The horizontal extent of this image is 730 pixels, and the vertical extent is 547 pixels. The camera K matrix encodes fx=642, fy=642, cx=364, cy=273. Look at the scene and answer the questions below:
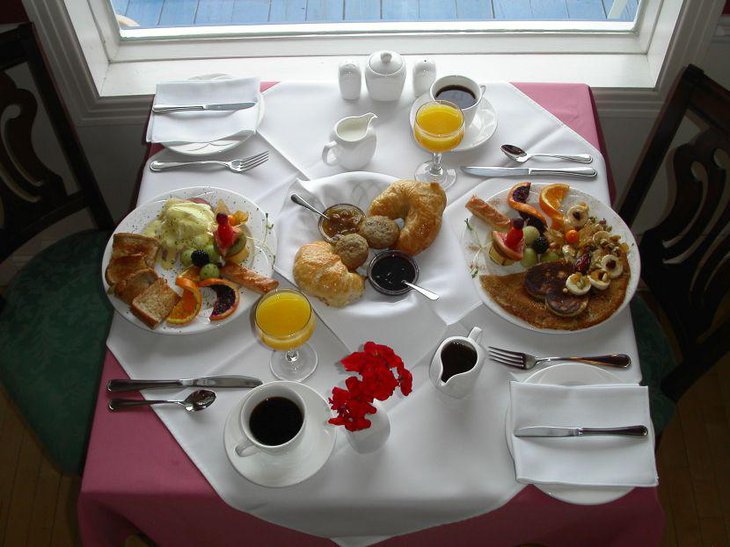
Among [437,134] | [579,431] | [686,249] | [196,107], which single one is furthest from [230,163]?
[686,249]

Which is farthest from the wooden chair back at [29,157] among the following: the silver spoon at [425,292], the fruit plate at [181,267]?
the silver spoon at [425,292]

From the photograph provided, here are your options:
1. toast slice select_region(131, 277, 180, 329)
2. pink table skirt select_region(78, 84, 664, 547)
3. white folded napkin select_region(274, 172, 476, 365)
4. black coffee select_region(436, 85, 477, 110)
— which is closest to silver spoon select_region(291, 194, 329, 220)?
white folded napkin select_region(274, 172, 476, 365)

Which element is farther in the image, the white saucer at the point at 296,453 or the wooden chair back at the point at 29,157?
the wooden chair back at the point at 29,157

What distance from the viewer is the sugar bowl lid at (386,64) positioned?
1660 mm

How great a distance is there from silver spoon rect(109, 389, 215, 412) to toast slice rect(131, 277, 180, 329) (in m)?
0.16

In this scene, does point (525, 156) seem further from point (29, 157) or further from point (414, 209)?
point (29, 157)

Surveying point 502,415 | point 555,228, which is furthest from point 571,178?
point 502,415

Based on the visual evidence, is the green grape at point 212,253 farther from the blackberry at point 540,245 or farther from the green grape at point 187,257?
the blackberry at point 540,245

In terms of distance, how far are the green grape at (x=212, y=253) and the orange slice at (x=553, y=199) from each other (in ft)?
2.47

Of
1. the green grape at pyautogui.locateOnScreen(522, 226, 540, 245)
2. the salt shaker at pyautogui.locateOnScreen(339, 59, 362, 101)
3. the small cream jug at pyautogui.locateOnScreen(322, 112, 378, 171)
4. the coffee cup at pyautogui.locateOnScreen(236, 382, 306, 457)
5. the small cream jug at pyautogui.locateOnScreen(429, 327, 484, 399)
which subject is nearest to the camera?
the coffee cup at pyautogui.locateOnScreen(236, 382, 306, 457)

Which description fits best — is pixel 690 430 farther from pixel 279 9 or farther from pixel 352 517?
pixel 279 9

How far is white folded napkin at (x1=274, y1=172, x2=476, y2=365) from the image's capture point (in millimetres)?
1334

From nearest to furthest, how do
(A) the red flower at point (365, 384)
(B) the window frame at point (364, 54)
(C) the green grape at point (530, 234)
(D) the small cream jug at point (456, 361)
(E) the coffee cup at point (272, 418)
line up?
(A) the red flower at point (365, 384) → (E) the coffee cup at point (272, 418) → (D) the small cream jug at point (456, 361) → (C) the green grape at point (530, 234) → (B) the window frame at point (364, 54)

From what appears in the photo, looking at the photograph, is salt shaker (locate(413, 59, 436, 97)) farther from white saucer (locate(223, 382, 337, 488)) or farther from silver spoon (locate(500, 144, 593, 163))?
white saucer (locate(223, 382, 337, 488))
